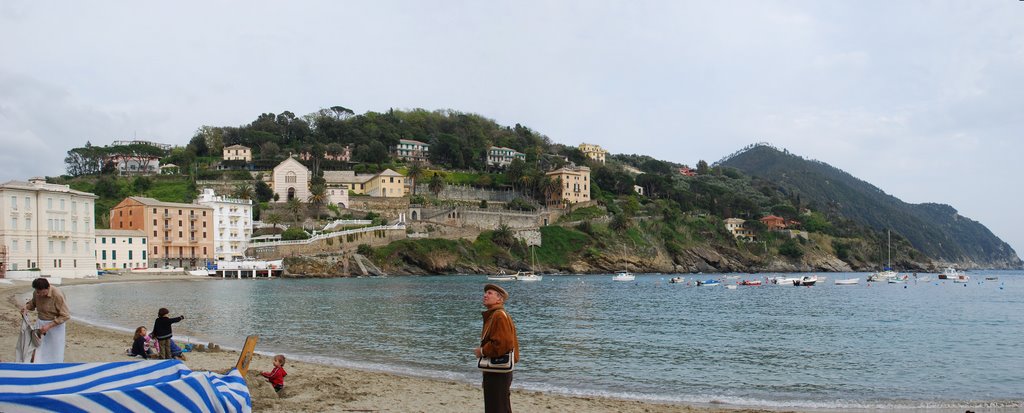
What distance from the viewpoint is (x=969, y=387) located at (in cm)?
1702

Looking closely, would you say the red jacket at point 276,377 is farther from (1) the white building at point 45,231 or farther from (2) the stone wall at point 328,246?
(2) the stone wall at point 328,246

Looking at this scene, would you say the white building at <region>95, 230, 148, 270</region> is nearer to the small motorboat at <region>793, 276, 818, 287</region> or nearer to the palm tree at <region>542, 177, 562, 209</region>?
the palm tree at <region>542, 177, 562, 209</region>

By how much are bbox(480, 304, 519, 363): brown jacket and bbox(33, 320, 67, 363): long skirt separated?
690 cm

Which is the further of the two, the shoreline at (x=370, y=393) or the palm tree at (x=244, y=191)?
the palm tree at (x=244, y=191)

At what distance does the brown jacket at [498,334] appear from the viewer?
25.4 feet

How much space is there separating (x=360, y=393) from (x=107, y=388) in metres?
8.66

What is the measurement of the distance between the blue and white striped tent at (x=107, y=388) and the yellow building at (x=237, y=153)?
115 metres

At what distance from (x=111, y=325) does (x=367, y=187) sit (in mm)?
78824

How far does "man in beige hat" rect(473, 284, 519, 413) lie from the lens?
7762 mm

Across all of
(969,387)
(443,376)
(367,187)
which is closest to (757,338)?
(969,387)

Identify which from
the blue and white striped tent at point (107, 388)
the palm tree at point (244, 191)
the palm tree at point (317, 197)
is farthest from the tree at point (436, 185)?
the blue and white striped tent at point (107, 388)

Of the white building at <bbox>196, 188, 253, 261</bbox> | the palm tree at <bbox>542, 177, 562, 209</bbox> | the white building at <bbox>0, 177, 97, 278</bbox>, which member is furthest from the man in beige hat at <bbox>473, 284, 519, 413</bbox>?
the palm tree at <bbox>542, 177, 562, 209</bbox>

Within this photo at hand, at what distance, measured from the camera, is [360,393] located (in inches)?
530

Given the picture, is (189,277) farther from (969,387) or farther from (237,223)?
(969,387)
